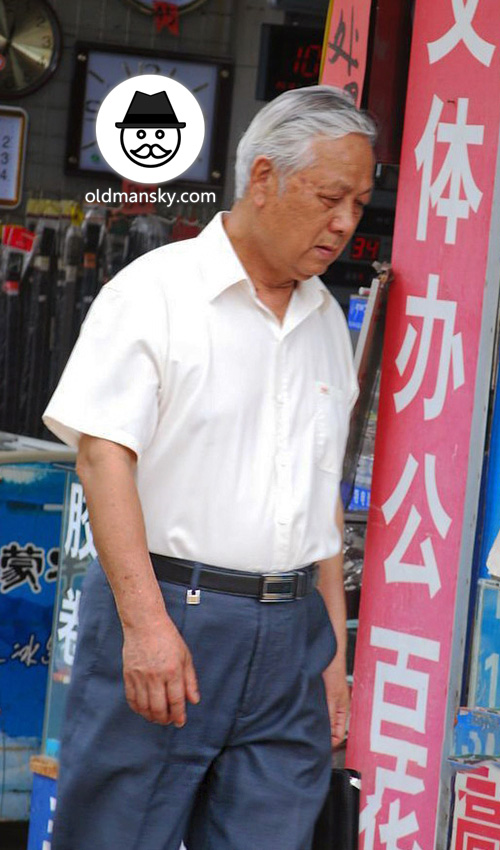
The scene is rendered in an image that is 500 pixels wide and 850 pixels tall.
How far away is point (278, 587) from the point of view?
7.79 feet

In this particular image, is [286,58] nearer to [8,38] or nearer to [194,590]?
[8,38]

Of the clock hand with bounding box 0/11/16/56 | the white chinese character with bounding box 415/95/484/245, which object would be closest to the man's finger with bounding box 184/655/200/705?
the white chinese character with bounding box 415/95/484/245

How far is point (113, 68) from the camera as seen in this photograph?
615 cm

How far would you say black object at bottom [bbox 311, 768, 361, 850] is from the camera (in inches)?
103

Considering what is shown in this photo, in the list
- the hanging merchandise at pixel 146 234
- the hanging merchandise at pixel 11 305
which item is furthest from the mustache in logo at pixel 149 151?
the hanging merchandise at pixel 11 305

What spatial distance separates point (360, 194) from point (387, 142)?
833mm

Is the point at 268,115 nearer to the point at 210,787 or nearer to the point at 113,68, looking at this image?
the point at 210,787

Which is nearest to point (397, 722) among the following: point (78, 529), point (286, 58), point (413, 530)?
point (413, 530)

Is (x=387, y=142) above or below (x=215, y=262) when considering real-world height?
above

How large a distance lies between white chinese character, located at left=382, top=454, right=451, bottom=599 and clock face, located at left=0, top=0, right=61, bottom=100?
3776 mm

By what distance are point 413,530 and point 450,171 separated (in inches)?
30.4

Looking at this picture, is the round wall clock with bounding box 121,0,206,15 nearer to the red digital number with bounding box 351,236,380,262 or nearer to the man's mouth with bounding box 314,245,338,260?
the red digital number with bounding box 351,236,380,262

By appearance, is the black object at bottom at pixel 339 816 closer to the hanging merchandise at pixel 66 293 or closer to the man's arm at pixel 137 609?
the man's arm at pixel 137 609

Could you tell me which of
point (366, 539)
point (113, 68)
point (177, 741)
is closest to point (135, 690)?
point (177, 741)
